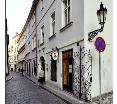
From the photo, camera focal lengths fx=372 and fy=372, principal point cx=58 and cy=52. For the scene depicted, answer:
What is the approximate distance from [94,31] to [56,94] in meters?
0.49

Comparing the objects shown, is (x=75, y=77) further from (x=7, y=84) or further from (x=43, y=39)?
(x=7, y=84)

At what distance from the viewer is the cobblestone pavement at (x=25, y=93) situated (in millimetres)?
1972

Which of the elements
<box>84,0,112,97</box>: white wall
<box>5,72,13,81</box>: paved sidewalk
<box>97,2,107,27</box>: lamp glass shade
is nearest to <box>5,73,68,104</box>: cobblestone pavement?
<box>5,72,13,81</box>: paved sidewalk

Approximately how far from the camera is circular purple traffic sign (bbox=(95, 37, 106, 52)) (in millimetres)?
1973

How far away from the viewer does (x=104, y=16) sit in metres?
2.07

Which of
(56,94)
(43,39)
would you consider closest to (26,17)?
(43,39)

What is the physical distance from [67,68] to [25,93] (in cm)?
29

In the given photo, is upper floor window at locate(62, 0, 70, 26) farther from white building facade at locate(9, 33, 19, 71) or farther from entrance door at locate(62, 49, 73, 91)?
white building facade at locate(9, 33, 19, 71)

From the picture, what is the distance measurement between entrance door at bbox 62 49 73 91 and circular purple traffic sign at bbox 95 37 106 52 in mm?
197

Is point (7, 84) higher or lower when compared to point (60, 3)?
lower

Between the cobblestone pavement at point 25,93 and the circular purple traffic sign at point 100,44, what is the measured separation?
454 mm

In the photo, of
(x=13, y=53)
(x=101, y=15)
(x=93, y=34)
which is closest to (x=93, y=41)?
(x=93, y=34)

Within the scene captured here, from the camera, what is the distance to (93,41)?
6.82 ft
